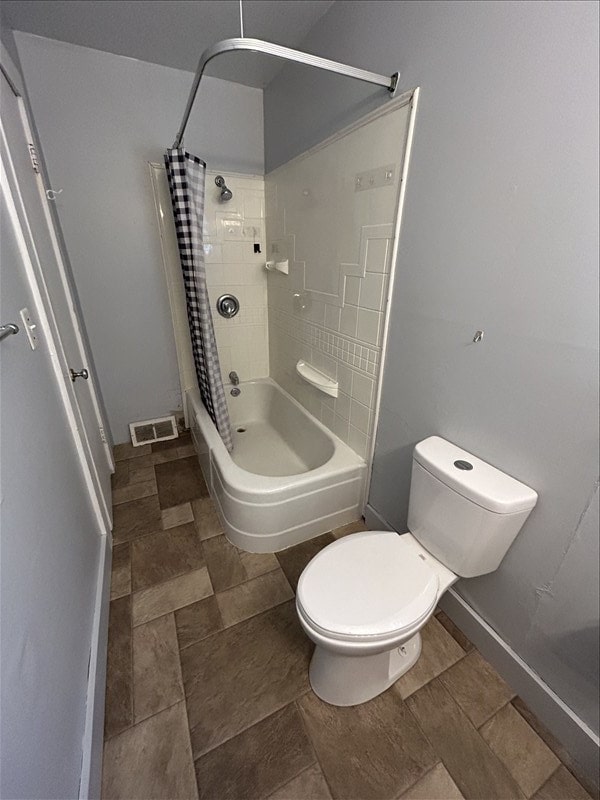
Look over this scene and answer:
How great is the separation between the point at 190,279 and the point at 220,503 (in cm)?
122

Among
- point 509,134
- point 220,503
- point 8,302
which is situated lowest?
point 220,503

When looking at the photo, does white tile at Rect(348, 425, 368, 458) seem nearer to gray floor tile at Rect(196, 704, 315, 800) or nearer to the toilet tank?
the toilet tank

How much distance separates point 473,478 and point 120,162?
95.9 inches

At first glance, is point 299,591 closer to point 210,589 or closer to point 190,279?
point 210,589

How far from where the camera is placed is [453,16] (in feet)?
2.93

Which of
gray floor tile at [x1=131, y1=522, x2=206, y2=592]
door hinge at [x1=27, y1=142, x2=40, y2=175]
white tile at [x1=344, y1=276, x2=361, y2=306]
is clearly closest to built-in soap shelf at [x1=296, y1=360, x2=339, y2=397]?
white tile at [x1=344, y1=276, x2=361, y2=306]

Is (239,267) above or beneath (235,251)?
beneath

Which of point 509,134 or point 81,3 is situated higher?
point 81,3

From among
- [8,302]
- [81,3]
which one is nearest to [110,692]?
[8,302]

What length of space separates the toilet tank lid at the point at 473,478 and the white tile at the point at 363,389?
40cm

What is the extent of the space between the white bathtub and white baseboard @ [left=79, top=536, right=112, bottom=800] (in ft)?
1.85

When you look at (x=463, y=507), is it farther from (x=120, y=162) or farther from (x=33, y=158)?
(x=120, y=162)

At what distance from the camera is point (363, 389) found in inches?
60.7

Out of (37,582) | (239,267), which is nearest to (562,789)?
(37,582)
